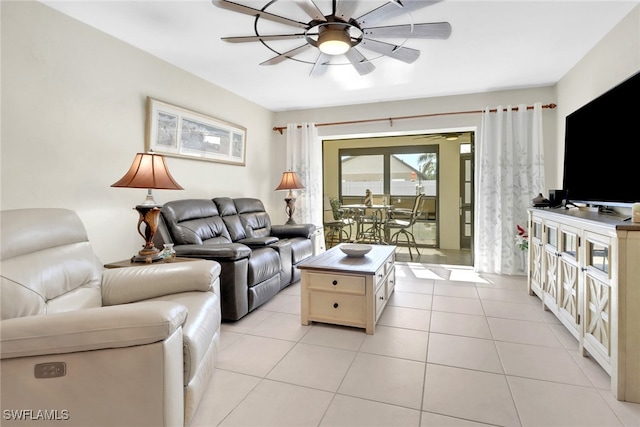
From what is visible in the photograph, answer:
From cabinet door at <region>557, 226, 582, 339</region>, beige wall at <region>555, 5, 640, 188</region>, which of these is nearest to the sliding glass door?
beige wall at <region>555, 5, 640, 188</region>

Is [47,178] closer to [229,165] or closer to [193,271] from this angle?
[193,271]


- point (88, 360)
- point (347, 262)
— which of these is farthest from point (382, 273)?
point (88, 360)

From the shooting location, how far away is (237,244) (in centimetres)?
269

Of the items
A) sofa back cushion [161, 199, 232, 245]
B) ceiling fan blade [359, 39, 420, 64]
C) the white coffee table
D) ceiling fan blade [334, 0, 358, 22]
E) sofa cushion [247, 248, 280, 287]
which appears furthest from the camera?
sofa back cushion [161, 199, 232, 245]

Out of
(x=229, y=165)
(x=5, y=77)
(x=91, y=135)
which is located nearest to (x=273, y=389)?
(x=91, y=135)

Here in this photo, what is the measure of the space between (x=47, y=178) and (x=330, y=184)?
5090 millimetres

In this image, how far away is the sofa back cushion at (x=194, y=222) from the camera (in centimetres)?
286

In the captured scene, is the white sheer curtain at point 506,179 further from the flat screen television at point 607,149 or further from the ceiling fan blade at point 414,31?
the ceiling fan blade at point 414,31

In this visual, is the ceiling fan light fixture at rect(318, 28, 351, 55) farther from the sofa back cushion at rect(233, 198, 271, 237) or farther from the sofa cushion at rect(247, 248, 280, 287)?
the sofa back cushion at rect(233, 198, 271, 237)

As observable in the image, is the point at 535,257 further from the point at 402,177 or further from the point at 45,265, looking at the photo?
the point at 45,265

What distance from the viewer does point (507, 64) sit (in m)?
3.27

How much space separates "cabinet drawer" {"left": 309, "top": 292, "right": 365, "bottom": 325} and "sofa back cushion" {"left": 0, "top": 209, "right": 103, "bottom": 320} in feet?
4.73

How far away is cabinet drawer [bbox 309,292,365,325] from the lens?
7.99 feet

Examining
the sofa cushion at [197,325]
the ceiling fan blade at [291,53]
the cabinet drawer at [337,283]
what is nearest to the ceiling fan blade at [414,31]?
the ceiling fan blade at [291,53]
